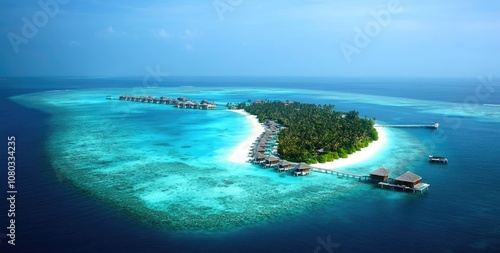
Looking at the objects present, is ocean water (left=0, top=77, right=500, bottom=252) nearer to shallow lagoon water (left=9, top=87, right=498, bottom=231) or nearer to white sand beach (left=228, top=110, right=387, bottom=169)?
shallow lagoon water (left=9, top=87, right=498, bottom=231)

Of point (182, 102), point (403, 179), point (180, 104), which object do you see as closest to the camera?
point (403, 179)

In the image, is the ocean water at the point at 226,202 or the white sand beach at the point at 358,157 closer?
the ocean water at the point at 226,202

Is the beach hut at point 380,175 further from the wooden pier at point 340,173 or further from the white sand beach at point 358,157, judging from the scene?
the white sand beach at point 358,157

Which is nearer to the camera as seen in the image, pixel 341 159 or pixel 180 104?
pixel 341 159

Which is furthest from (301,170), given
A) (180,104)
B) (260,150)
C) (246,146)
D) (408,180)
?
(180,104)

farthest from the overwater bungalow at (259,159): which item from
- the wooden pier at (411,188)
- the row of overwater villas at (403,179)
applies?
the wooden pier at (411,188)

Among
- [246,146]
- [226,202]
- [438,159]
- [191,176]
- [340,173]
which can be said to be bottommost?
[226,202]

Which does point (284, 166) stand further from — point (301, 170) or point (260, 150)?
point (260, 150)

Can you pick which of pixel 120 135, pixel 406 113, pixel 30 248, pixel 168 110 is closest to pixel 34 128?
pixel 120 135
